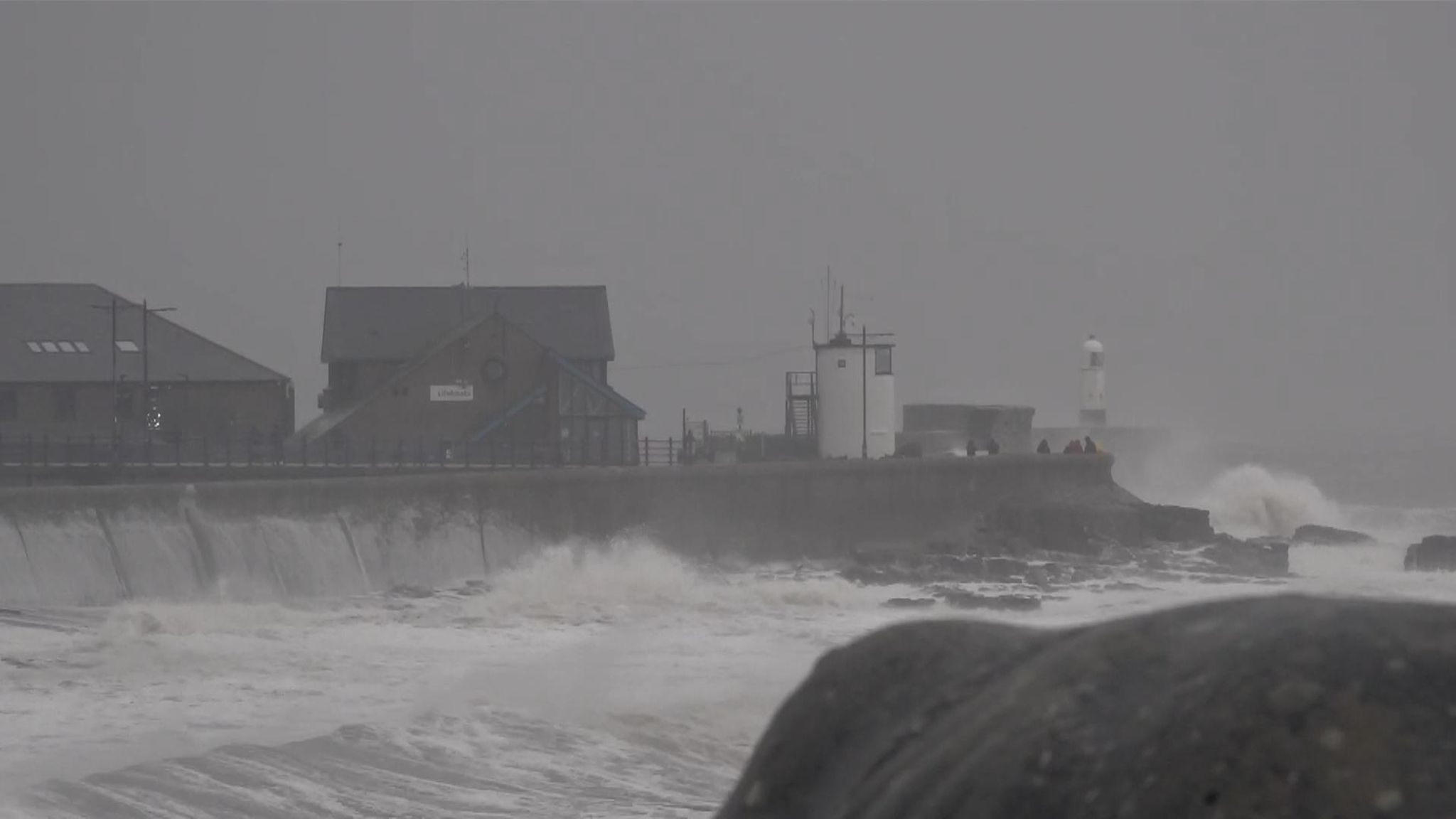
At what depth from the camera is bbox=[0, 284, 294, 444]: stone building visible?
150 ft

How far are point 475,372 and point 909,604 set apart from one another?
2544 centimetres

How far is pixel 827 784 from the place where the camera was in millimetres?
3053

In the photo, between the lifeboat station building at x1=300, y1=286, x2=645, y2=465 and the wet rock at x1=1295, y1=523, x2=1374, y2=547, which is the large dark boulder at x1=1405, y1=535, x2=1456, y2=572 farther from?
the lifeboat station building at x1=300, y1=286, x2=645, y2=465

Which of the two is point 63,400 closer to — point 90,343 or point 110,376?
point 110,376

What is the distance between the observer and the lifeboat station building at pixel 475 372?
46375mm

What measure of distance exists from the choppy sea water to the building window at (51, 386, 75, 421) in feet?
76.6

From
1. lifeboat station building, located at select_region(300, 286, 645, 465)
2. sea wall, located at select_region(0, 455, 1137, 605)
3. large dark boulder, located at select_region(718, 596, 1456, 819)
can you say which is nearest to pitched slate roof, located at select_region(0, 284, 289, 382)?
lifeboat station building, located at select_region(300, 286, 645, 465)

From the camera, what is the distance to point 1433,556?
31672 millimetres

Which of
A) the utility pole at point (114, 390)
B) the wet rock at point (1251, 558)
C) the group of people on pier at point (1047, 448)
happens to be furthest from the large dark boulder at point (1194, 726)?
the utility pole at point (114, 390)

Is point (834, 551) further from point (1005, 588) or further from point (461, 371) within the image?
point (461, 371)

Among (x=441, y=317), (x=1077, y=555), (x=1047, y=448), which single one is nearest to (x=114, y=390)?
(x=441, y=317)

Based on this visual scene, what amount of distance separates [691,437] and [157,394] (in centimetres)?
1372

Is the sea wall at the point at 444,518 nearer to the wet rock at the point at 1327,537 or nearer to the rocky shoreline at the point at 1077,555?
the rocky shoreline at the point at 1077,555

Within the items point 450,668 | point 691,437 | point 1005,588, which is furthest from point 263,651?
point 691,437
